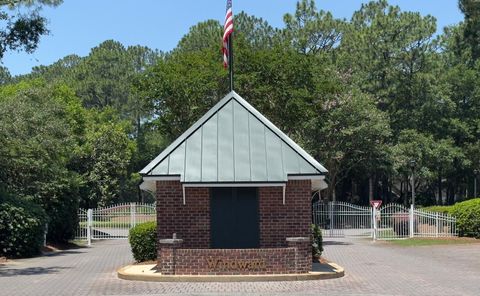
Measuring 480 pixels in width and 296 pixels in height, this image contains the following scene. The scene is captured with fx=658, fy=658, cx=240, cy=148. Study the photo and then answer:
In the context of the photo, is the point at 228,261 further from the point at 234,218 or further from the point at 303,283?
the point at 303,283

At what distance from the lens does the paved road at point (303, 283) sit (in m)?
13.9

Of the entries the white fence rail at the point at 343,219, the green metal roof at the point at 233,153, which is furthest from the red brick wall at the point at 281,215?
the white fence rail at the point at 343,219

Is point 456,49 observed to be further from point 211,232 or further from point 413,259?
point 211,232

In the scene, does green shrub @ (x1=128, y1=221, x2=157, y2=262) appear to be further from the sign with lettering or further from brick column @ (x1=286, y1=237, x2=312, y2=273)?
brick column @ (x1=286, y1=237, x2=312, y2=273)

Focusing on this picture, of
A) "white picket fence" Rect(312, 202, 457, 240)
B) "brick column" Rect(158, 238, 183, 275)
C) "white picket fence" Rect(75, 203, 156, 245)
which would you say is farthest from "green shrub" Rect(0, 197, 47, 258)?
"white picket fence" Rect(312, 202, 457, 240)

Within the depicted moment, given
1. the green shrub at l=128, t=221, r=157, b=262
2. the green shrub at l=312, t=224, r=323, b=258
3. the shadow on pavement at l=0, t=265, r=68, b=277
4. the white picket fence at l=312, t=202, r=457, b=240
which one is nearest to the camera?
the shadow on pavement at l=0, t=265, r=68, b=277

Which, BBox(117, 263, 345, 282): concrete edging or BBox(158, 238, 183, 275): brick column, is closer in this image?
BBox(117, 263, 345, 282): concrete edging

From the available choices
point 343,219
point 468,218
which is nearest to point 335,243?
point 343,219

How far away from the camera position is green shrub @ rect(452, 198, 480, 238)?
1261 inches

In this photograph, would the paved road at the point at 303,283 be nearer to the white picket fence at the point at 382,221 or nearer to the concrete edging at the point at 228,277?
the concrete edging at the point at 228,277

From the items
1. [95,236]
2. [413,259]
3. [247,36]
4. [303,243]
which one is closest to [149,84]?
[95,236]

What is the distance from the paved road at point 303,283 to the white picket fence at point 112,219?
28.6 feet

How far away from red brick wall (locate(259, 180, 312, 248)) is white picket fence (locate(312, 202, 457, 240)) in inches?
716

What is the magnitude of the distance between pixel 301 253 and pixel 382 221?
21.5 meters
